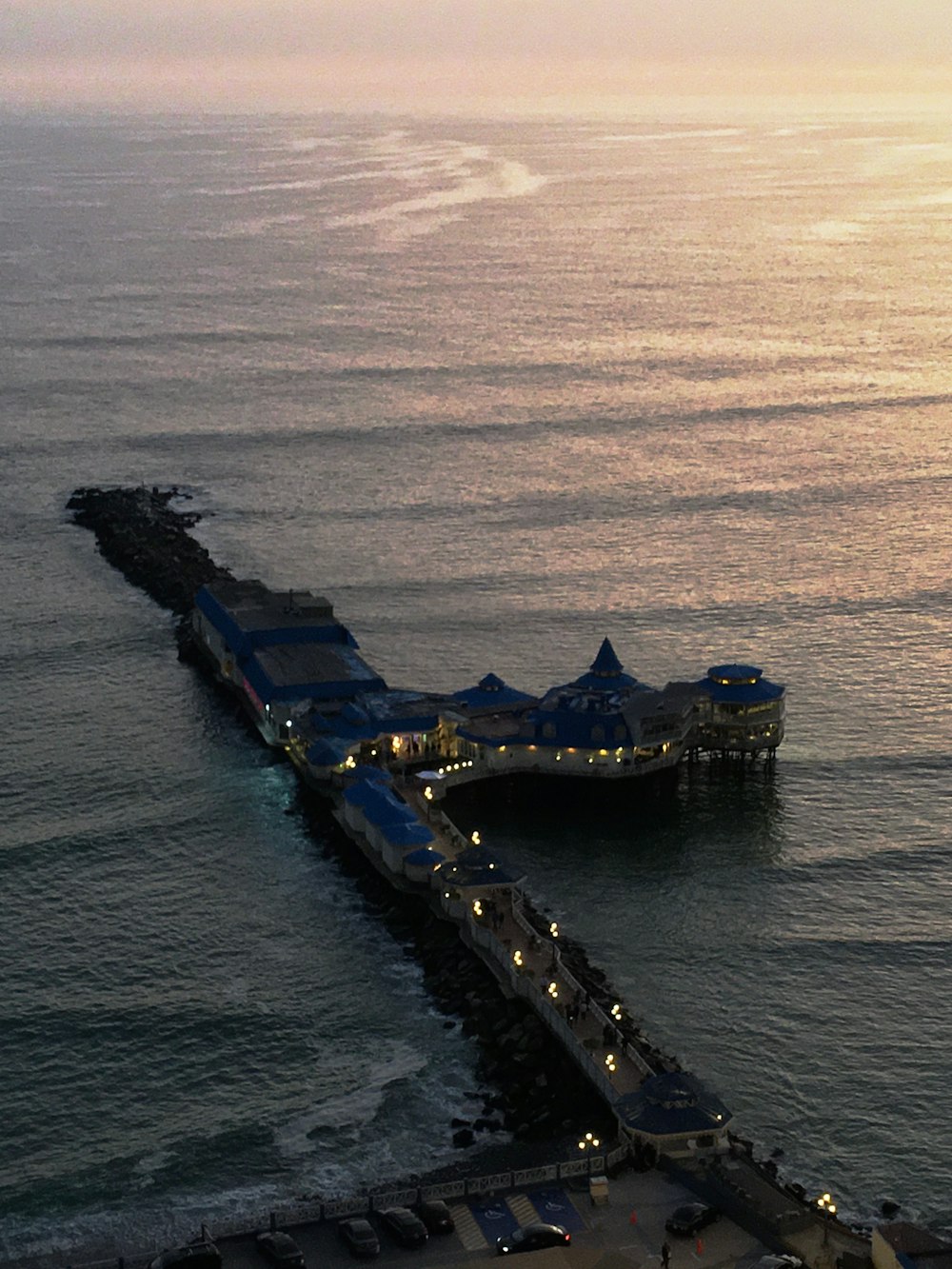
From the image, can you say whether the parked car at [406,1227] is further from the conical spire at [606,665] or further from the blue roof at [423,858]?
the conical spire at [606,665]

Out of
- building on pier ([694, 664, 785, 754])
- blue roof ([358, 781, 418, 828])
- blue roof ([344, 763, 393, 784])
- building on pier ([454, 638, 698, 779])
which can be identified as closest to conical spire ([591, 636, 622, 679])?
building on pier ([454, 638, 698, 779])

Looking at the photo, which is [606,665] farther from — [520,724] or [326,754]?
[326,754]

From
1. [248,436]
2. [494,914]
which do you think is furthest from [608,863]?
[248,436]

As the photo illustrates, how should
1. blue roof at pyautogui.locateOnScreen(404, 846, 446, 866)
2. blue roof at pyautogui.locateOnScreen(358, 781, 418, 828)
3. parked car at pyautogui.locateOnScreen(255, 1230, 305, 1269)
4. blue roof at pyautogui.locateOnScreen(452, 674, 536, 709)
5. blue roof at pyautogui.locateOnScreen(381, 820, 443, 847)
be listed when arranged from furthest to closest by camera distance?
blue roof at pyautogui.locateOnScreen(452, 674, 536, 709) < blue roof at pyautogui.locateOnScreen(358, 781, 418, 828) < blue roof at pyautogui.locateOnScreen(381, 820, 443, 847) < blue roof at pyautogui.locateOnScreen(404, 846, 446, 866) < parked car at pyautogui.locateOnScreen(255, 1230, 305, 1269)

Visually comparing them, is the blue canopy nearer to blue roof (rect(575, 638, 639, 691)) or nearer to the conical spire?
blue roof (rect(575, 638, 639, 691))

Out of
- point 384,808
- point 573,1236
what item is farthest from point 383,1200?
point 384,808

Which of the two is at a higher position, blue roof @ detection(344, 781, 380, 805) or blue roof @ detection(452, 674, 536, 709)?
blue roof @ detection(452, 674, 536, 709)
